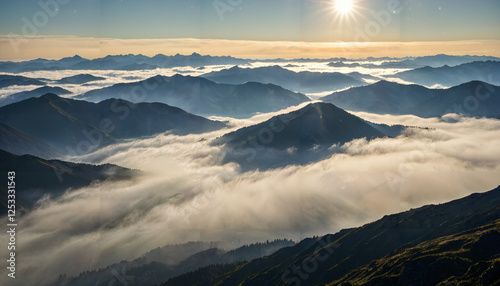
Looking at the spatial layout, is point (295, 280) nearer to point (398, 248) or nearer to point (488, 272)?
point (398, 248)

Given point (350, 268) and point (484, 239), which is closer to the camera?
point (484, 239)

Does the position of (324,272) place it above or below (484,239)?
below

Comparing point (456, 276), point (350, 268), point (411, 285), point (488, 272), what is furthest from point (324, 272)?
point (488, 272)

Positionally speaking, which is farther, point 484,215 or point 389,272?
point 484,215

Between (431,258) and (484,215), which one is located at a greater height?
(484,215)

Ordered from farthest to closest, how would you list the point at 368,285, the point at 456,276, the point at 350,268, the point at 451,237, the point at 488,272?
the point at 350,268 < the point at 451,237 < the point at 368,285 < the point at 456,276 < the point at 488,272

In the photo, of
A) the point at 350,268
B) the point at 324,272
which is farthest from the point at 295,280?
the point at 350,268

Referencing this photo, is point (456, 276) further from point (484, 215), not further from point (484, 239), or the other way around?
point (484, 215)

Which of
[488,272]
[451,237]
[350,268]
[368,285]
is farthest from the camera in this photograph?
[350,268]
